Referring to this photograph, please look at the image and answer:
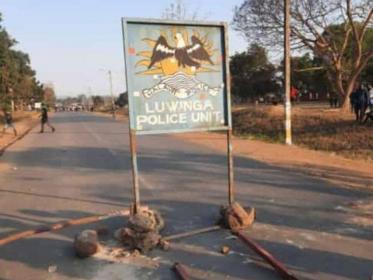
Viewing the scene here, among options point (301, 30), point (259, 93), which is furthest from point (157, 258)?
point (259, 93)

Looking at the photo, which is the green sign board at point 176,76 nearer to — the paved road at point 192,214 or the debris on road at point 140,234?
the debris on road at point 140,234

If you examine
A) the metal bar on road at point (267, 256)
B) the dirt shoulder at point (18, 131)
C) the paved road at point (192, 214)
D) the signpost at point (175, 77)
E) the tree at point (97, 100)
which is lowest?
the tree at point (97, 100)

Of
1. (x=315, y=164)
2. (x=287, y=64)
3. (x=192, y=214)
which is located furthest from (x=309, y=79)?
(x=192, y=214)

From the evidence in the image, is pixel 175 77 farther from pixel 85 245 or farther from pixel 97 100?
pixel 97 100

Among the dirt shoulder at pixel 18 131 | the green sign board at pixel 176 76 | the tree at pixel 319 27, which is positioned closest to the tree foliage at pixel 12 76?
the dirt shoulder at pixel 18 131

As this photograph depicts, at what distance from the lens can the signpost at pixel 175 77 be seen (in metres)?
6.87

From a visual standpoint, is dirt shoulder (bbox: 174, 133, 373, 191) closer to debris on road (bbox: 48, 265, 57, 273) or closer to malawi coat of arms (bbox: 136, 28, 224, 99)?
malawi coat of arms (bbox: 136, 28, 224, 99)

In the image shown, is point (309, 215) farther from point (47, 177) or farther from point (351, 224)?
point (47, 177)

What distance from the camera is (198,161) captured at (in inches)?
591

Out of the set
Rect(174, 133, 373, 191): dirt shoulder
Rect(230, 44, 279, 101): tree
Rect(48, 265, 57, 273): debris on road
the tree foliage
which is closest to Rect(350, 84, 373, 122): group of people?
Rect(174, 133, 373, 191): dirt shoulder

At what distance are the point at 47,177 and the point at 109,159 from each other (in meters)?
3.29

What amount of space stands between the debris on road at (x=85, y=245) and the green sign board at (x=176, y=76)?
1.35m

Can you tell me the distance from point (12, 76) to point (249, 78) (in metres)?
31.5

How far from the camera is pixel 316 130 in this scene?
78.2 feet
